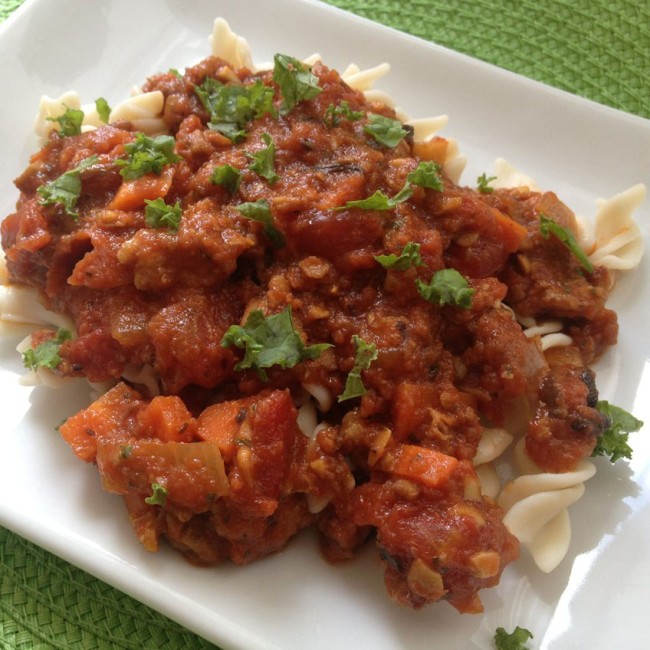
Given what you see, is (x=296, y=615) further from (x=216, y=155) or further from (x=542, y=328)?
(x=216, y=155)

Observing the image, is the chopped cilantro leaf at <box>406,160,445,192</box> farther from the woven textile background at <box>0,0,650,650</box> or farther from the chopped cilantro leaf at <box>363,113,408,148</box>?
the woven textile background at <box>0,0,650,650</box>

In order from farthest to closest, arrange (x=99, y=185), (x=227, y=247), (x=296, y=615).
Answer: (x=99, y=185) < (x=227, y=247) < (x=296, y=615)

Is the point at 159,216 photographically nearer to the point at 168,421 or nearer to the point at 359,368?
the point at 168,421

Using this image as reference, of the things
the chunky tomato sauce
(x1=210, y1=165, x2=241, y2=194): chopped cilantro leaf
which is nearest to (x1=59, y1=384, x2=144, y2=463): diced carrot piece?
the chunky tomato sauce

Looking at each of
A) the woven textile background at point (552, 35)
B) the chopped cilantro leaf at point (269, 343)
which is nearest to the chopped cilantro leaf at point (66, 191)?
the chopped cilantro leaf at point (269, 343)

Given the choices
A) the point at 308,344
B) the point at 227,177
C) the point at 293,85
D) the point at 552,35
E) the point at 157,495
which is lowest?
the point at 157,495

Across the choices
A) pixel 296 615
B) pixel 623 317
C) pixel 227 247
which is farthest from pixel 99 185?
pixel 623 317

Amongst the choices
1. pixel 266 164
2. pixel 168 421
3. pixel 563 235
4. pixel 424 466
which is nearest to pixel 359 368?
pixel 424 466
